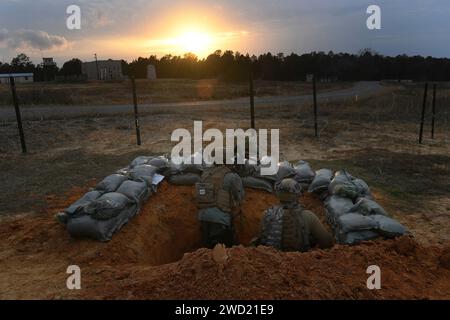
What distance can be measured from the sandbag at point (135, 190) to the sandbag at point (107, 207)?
0.71 feet

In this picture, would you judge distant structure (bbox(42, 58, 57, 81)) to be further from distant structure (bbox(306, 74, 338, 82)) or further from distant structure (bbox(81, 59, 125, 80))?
distant structure (bbox(306, 74, 338, 82))

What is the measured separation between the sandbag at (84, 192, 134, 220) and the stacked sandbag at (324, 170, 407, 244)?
8.68 feet

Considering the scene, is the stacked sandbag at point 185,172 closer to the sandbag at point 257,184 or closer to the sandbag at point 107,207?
the sandbag at point 257,184

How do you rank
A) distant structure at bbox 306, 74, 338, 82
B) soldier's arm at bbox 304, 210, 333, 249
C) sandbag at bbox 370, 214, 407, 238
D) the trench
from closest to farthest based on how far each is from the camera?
soldier's arm at bbox 304, 210, 333, 249 → sandbag at bbox 370, 214, 407, 238 → the trench → distant structure at bbox 306, 74, 338, 82

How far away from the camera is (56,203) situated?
6805mm

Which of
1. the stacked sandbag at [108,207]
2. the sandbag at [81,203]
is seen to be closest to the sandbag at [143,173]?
the stacked sandbag at [108,207]

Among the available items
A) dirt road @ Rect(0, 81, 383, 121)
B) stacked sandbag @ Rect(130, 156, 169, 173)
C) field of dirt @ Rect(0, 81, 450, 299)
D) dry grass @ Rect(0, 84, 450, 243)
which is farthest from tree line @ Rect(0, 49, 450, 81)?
stacked sandbag @ Rect(130, 156, 169, 173)

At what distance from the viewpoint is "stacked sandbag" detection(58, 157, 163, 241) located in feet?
16.3

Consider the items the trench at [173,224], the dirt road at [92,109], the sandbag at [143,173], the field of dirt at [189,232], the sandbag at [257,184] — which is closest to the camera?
the field of dirt at [189,232]

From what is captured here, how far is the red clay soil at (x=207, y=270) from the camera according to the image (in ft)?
10.9

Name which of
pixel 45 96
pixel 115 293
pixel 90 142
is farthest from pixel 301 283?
pixel 45 96

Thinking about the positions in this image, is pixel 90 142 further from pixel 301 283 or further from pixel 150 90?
pixel 150 90

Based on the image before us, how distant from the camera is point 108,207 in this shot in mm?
5055

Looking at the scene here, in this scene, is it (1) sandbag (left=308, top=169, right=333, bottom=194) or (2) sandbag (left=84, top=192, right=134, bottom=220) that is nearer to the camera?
(2) sandbag (left=84, top=192, right=134, bottom=220)
